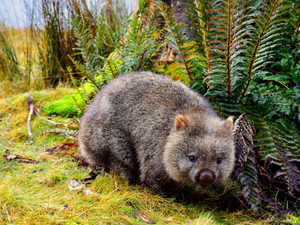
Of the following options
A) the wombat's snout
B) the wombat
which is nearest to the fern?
the wombat

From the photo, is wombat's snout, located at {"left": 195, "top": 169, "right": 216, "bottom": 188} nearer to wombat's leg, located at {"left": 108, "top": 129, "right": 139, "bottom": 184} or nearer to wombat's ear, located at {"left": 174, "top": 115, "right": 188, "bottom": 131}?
wombat's ear, located at {"left": 174, "top": 115, "right": 188, "bottom": 131}

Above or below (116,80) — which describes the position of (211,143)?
below

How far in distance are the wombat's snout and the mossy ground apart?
443 millimetres

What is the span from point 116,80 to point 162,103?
3.53 ft

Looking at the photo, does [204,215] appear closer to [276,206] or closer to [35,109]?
[276,206]

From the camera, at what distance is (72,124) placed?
6242 millimetres

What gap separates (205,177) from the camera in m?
3.26

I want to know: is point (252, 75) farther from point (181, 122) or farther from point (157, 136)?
point (157, 136)

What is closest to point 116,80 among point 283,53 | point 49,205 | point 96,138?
point 96,138

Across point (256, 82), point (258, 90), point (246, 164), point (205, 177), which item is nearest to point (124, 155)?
point (205, 177)

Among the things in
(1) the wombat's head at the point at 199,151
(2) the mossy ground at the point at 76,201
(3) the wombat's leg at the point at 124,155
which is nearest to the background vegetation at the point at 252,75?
(1) the wombat's head at the point at 199,151

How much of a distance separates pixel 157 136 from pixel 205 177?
39.6 inches

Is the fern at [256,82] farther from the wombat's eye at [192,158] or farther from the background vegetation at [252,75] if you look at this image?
the wombat's eye at [192,158]

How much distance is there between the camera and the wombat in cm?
350
